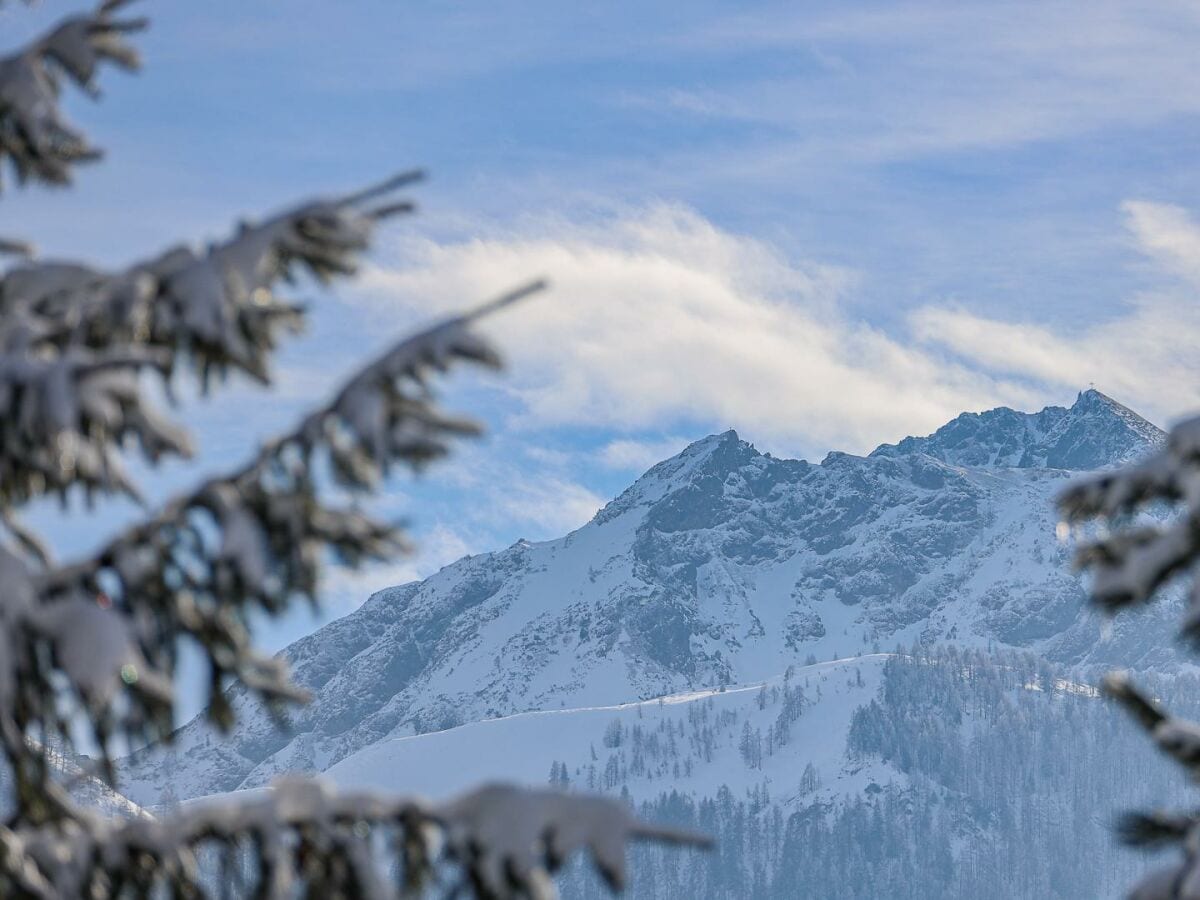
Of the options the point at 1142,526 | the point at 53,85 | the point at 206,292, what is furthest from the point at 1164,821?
the point at 53,85

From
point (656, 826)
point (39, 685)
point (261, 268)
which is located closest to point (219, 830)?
point (39, 685)

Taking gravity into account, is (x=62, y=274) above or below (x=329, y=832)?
above

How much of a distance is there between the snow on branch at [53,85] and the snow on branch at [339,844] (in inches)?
116

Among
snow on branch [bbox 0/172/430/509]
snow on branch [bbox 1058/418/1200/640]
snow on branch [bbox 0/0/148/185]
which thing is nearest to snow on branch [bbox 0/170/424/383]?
snow on branch [bbox 0/172/430/509]

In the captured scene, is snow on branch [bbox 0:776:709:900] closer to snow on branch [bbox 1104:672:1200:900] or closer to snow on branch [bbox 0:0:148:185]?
snow on branch [bbox 1104:672:1200:900]

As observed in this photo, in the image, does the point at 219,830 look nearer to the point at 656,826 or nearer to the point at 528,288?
the point at 656,826

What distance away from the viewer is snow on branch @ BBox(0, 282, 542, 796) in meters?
5.00

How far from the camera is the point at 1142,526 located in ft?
19.2

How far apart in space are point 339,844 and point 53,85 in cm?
375

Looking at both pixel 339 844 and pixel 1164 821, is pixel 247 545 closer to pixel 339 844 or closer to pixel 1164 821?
pixel 339 844

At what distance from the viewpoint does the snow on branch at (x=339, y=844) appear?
454 cm

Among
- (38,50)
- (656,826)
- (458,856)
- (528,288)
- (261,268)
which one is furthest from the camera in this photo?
(38,50)

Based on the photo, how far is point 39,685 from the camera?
488 centimetres

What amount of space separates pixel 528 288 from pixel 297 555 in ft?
3.64
